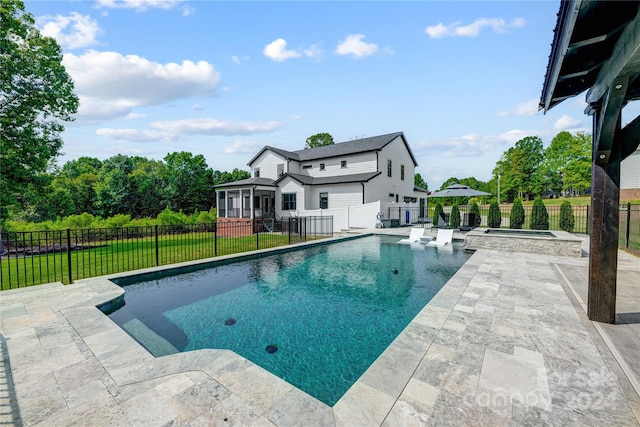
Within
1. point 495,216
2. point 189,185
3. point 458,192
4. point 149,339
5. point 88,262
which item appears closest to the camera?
point 149,339

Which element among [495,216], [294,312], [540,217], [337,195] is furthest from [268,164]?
[294,312]

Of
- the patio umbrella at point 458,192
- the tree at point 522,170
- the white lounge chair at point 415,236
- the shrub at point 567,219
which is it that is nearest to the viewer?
the white lounge chair at point 415,236

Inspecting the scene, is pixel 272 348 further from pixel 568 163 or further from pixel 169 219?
pixel 568 163

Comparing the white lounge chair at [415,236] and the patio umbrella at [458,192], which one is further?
the patio umbrella at [458,192]

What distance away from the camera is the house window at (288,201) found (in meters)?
22.3

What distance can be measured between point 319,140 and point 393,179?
2641 centimetres

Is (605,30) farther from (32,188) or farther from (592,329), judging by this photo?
(32,188)

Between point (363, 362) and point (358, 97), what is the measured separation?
13.7 m

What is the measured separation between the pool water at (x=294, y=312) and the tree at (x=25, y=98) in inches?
492

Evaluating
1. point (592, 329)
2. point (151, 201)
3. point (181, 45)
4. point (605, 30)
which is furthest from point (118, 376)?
point (151, 201)

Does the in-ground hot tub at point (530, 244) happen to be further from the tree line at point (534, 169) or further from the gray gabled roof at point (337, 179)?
the tree line at point (534, 169)

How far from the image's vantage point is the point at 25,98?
13.3 metres

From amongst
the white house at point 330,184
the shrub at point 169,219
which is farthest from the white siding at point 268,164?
the shrub at point 169,219

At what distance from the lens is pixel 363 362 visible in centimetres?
370
